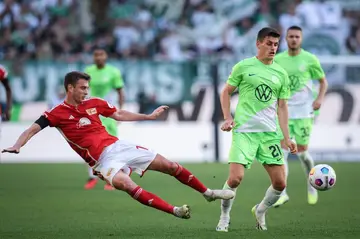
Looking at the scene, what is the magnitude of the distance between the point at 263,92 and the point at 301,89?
3.87m

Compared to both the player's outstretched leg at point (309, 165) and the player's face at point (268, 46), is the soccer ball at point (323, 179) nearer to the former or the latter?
the player's face at point (268, 46)

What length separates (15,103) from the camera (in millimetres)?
21922

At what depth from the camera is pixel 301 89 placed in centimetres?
1395

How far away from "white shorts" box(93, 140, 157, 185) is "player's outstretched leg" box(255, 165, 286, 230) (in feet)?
4.40

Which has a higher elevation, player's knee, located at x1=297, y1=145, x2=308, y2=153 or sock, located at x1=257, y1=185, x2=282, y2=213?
sock, located at x1=257, y1=185, x2=282, y2=213

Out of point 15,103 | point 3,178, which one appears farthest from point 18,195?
point 15,103

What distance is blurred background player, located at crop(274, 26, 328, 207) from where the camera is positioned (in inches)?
534

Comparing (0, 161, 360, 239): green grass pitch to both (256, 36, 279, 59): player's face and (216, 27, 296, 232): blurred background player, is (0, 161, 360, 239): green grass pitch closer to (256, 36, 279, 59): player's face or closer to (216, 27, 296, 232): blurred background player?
(216, 27, 296, 232): blurred background player

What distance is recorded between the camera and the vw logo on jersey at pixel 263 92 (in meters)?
10.2

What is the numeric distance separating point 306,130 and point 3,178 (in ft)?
23.1

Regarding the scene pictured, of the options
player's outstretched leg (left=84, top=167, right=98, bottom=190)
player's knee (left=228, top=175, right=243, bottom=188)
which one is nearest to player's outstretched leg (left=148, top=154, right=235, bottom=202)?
player's knee (left=228, top=175, right=243, bottom=188)

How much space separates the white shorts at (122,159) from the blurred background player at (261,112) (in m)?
0.94

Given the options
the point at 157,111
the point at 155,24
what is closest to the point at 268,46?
the point at 157,111

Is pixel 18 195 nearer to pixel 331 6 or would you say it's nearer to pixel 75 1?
pixel 75 1
